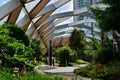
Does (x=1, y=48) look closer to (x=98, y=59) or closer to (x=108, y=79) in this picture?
(x=108, y=79)

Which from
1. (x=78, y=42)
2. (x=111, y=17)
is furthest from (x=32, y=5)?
(x=78, y=42)

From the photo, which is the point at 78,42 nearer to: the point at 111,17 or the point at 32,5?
the point at 32,5

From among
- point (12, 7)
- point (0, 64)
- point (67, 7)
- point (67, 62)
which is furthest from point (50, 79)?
point (67, 7)

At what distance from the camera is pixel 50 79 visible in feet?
24.5

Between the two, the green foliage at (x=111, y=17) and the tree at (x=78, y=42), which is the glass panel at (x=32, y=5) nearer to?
the green foliage at (x=111, y=17)

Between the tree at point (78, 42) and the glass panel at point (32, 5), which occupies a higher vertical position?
the glass panel at point (32, 5)

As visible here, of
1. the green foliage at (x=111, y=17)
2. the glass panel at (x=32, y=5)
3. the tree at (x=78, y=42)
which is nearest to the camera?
the green foliage at (x=111, y=17)

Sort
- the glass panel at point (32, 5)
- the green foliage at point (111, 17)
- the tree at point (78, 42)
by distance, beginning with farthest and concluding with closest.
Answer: the tree at point (78, 42), the glass panel at point (32, 5), the green foliage at point (111, 17)

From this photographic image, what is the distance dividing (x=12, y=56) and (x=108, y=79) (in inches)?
291

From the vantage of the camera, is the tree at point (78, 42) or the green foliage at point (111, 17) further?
the tree at point (78, 42)

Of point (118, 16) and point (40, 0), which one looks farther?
point (40, 0)

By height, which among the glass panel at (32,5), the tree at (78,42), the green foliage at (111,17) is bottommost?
the tree at (78,42)

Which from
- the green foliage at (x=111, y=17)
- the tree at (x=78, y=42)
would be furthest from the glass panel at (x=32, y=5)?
the tree at (x=78, y=42)

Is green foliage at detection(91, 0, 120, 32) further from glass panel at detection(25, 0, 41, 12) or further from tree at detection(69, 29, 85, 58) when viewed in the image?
tree at detection(69, 29, 85, 58)
